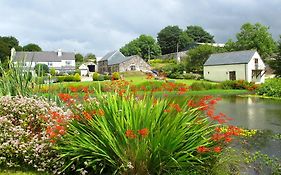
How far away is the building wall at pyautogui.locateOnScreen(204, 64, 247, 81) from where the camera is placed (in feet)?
153

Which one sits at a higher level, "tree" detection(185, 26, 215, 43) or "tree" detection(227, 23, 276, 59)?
"tree" detection(185, 26, 215, 43)

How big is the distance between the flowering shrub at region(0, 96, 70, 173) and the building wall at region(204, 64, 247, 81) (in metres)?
44.2

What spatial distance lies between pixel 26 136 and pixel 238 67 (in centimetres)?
4552

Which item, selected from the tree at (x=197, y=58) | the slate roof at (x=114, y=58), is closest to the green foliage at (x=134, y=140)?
the tree at (x=197, y=58)

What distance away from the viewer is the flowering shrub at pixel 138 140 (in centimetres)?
452

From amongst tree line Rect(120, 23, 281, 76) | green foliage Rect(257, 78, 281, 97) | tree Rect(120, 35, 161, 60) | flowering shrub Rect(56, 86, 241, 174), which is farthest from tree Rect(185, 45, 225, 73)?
flowering shrub Rect(56, 86, 241, 174)

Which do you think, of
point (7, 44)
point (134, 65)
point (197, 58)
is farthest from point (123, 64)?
point (7, 44)

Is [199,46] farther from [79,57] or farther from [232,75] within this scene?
[79,57]

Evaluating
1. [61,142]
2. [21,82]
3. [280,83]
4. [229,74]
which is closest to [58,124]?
[61,142]

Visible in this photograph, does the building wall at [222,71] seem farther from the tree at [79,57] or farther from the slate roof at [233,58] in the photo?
the tree at [79,57]

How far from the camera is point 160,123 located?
479 cm

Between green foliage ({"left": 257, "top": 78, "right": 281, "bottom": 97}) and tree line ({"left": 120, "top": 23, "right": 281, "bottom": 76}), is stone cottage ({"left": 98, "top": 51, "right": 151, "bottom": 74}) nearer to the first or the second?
tree line ({"left": 120, "top": 23, "right": 281, "bottom": 76})

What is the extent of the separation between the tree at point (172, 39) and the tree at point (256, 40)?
40085 millimetres

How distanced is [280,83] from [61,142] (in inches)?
1156
